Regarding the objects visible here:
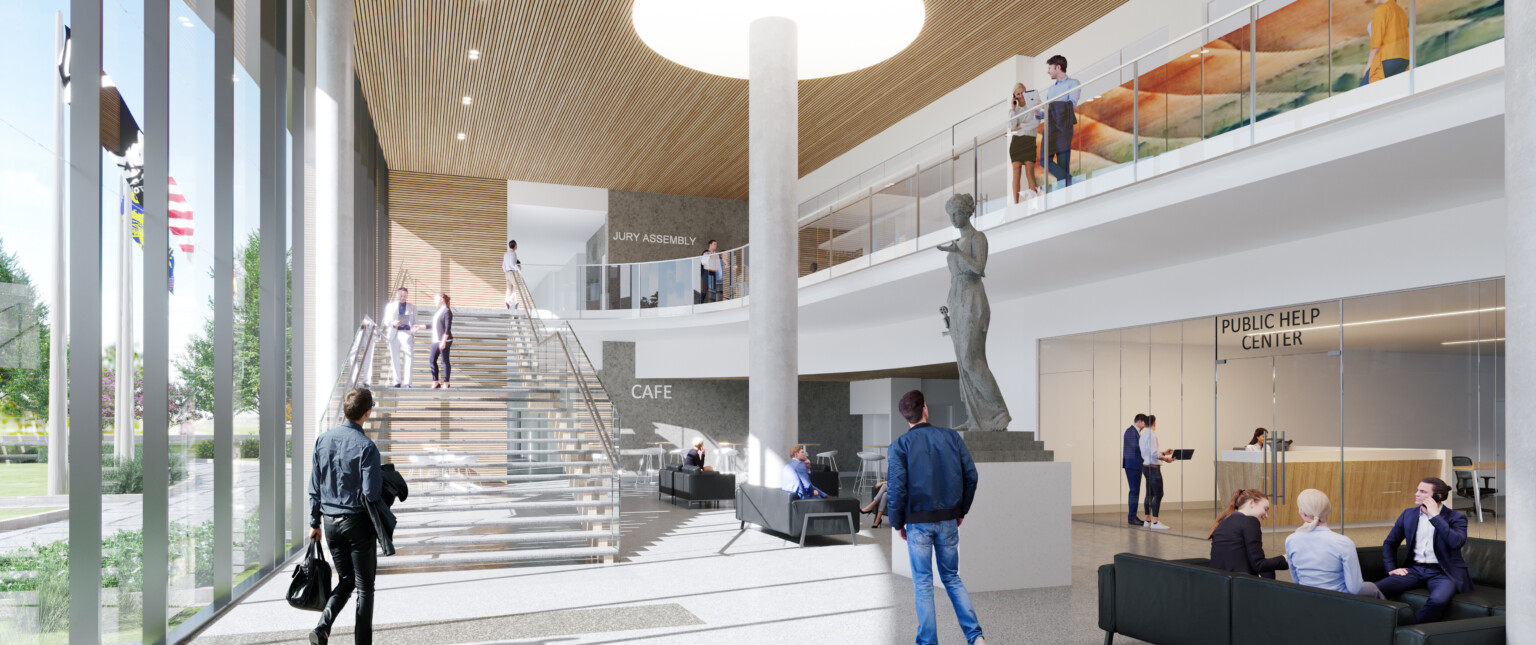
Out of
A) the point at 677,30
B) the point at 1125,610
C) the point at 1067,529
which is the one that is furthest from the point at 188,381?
the point at 677,30

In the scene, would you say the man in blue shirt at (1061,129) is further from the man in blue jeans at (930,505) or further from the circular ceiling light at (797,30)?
the man in blue jeans at (930,505)

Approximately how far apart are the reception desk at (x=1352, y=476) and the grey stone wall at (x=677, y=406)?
48.8 ft

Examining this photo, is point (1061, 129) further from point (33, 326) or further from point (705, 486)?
point (33, 326)

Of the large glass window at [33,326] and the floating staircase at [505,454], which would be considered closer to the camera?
the large glass window at [33,326]

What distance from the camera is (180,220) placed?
6328mm

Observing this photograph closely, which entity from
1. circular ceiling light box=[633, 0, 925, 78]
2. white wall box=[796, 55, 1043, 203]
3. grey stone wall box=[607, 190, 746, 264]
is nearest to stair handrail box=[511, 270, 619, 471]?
white wall box=[796, 55, 1043, 203]

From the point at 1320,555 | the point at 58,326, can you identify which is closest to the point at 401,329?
the point at 58,326

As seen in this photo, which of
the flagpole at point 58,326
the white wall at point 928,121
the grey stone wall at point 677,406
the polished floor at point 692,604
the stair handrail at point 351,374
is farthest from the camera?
the grey stone wall at point 677,406

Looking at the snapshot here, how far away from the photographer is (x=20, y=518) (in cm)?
399

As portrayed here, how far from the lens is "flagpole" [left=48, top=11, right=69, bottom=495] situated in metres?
4.30

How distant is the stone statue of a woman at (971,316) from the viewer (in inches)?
317

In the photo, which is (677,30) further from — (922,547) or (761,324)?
(922,547)

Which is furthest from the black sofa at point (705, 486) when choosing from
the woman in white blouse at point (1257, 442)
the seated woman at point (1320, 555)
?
the seated woman at point (1320, 555)

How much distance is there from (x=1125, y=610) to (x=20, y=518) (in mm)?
5474
